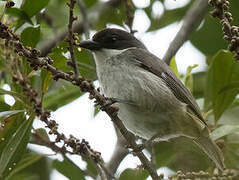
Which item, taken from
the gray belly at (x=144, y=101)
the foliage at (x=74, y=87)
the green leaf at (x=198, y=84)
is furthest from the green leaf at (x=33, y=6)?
the green leaf at (x=198, y=84)

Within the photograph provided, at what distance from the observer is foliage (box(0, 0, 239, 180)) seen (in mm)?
3691

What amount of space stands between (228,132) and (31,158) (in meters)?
1.80

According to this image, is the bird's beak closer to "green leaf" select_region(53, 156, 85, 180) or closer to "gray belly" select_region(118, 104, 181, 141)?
"gray belly" select_region(118, 104, 181, 141)

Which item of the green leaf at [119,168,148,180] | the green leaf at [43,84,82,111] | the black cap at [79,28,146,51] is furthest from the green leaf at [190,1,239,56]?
the green leaf at [119,168,148,180]

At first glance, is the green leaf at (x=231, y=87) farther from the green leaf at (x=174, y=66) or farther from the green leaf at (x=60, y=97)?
the green leaf at (x=60, y=97)

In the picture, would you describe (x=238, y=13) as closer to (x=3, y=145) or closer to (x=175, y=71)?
(x=175, y=71)

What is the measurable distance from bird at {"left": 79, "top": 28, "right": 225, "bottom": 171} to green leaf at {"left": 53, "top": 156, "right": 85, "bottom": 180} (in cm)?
68

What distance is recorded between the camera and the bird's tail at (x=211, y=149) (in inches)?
171

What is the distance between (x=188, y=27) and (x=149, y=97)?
3.61ft

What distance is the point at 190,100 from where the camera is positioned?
469cm

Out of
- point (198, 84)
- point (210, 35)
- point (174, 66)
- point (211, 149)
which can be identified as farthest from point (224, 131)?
point (210, 35)

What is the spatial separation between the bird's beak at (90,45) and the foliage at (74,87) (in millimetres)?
134

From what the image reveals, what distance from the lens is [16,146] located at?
12.0 ft

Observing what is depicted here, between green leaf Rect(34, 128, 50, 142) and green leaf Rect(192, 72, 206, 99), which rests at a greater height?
green leaf Rect(34, 128, 50, 142)
